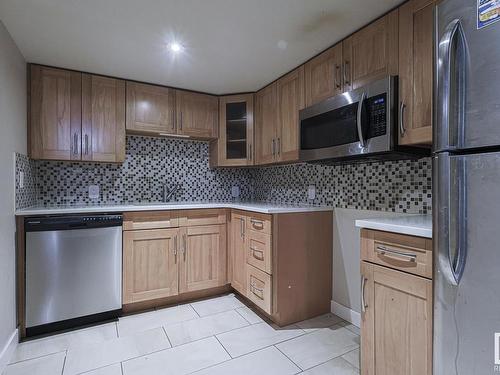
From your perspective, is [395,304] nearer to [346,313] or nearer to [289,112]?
[346,313]

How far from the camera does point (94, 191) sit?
2715 millimetres

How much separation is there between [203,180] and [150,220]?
40.6 inches

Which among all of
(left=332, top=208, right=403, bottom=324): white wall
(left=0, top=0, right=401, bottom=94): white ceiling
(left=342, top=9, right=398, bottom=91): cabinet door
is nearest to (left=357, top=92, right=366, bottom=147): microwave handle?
(left=342, top=9, right=398, bottom=91): cabinet door

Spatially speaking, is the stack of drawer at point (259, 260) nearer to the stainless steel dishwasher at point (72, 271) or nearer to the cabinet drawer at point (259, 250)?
the cabinet drawer at point (259, 250)

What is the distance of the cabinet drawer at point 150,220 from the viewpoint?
2294 millimetres

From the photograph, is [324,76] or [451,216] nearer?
[451,216]

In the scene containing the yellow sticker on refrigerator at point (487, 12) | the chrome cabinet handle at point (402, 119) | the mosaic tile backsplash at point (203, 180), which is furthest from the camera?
the mosaic tile backsplash at point (203, 180)

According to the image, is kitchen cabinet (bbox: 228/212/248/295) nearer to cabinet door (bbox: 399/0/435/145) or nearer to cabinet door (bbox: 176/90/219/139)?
cabinet door (bbox: 176/90/219/139)

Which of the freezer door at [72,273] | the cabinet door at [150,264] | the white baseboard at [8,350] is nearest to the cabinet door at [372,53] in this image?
the cabinet door at [150,264]

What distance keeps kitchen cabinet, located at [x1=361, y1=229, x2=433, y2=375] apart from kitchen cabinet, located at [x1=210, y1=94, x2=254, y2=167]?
6.06 ft

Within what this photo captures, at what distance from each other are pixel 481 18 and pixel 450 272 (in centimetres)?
83

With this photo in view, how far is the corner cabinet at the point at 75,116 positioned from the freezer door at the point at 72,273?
76cm

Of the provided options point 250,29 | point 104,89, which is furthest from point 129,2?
point 104,89

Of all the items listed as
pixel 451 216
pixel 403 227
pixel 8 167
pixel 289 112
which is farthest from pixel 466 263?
pixel 8 167
